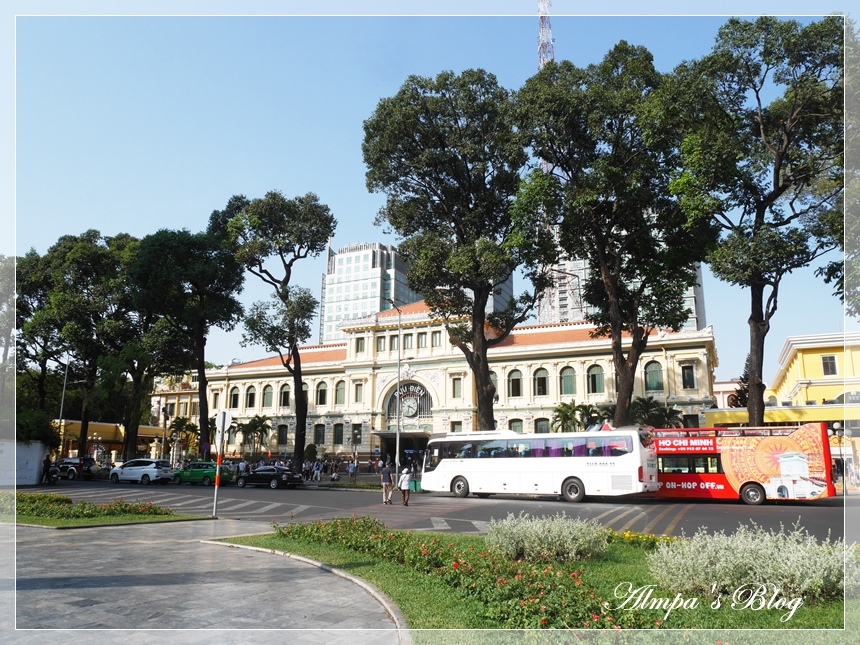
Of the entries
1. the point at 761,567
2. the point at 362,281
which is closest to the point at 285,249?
the point at 761,567

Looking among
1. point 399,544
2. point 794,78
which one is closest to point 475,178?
point 794,78

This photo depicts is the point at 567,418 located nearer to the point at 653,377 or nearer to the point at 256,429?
the point at 653,377

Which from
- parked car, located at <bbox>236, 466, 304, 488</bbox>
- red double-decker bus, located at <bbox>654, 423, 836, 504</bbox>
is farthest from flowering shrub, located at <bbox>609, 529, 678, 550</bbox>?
parked car, located at <bbox>236, 466, 304, 488</bbox>

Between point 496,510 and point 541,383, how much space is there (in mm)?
31956

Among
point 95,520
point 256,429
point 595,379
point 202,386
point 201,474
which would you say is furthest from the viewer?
point 256,429

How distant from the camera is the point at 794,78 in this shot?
2134 cm

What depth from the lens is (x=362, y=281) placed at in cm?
12769

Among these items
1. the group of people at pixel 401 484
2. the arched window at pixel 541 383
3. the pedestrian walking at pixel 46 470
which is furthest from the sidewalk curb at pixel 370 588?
the arched window at pixel 541 383

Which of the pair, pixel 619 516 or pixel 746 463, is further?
pixel 746 463

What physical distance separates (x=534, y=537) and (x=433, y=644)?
14.0ft

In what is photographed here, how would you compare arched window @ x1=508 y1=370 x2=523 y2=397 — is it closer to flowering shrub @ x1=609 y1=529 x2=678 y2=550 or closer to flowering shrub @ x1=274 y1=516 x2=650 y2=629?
flowering shrub @ x1=609 y1=529 x2=678 y2=550

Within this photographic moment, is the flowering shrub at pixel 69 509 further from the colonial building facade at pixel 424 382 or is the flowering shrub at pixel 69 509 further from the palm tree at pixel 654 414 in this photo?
the palm tree at pixel 654 414

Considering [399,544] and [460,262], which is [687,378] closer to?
[460,262]

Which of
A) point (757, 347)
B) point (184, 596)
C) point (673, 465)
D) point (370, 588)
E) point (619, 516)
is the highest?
point (757, 347)
